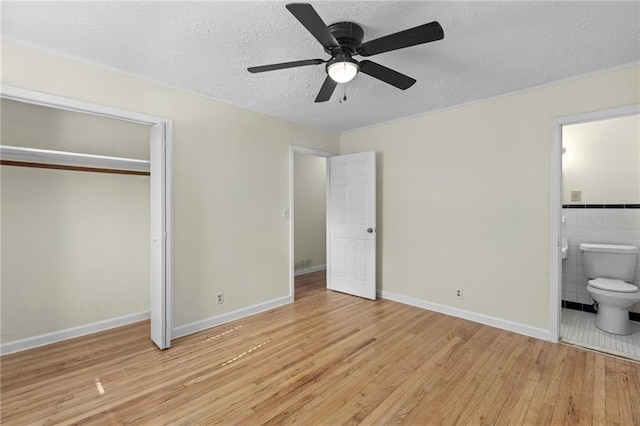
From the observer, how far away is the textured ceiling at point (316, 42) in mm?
1807

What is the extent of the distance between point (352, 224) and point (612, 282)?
9.74 feet

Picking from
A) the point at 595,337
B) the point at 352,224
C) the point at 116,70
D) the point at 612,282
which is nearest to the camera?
the point at 116,70

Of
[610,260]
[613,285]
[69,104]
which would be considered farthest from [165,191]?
[610,260]

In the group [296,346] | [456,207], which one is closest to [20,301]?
[296,346]

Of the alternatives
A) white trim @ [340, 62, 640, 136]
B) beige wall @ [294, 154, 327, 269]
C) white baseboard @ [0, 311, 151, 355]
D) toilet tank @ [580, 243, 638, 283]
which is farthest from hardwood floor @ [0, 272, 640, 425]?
beige wall @ [294, 154, 327, 269]

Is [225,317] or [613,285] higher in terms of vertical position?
[613,285]

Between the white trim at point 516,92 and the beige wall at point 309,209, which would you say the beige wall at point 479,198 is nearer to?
the white trim at point 516,92

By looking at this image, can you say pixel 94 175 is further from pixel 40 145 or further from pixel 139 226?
pixel 139 226

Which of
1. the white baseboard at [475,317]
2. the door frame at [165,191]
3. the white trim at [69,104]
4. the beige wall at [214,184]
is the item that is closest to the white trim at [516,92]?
the beige wall at [214,184]

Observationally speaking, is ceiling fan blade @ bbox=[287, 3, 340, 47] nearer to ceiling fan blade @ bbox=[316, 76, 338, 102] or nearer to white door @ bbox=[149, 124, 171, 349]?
ceiling fan blade @ bbox=[316, 76, 338, 102]

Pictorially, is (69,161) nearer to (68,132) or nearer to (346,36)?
(68,132)

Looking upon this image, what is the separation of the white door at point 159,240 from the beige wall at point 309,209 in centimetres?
301

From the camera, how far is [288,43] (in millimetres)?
2176

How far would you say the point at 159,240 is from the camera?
9.11 feet
